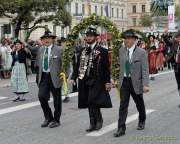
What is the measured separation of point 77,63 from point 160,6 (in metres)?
39.2

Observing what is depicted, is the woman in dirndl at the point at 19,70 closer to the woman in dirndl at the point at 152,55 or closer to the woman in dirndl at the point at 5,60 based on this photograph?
the woman in dirndl at the point at 5,60

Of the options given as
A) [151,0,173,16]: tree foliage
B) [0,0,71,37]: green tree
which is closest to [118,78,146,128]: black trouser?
[0,0,71,37]: green tree

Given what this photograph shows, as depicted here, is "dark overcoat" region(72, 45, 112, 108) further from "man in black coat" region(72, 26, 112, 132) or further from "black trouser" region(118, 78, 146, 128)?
"black trouser" region(118, 78, 146, 128)

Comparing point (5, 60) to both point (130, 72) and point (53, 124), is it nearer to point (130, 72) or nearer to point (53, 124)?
point (53, 124)

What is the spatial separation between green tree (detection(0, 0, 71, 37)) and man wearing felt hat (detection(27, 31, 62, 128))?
67.5 ft

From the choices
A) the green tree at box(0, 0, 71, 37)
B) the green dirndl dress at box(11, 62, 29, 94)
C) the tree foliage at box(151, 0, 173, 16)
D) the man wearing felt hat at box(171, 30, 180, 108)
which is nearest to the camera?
the man wearing felt hat at box(171, 30, 180, 108)

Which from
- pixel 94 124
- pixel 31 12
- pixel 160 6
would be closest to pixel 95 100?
pixel 94 124

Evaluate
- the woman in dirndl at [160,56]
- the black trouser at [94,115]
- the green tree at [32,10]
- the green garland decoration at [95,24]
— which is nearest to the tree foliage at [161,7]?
the green tree at [32,10]

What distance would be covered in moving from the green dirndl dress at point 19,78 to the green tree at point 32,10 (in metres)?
16.4

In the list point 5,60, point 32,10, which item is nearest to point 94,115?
point 5,60

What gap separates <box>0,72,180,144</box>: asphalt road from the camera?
8719mm

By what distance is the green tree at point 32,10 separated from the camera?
3048cm

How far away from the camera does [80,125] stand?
1010 cm

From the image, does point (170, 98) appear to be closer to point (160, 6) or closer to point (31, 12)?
point (31, 12)
